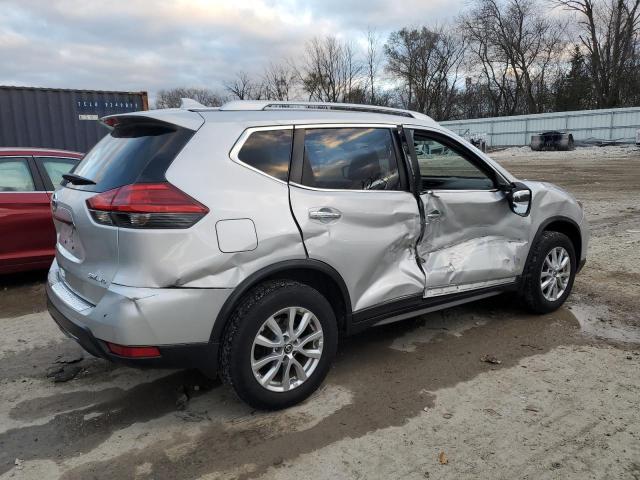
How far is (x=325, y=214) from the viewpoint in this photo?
3020mm

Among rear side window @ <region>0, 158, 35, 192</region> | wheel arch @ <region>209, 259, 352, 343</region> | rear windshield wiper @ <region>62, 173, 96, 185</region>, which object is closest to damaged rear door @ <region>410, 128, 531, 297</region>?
wheel arch @ <region>209, 259, 352, 343</region>

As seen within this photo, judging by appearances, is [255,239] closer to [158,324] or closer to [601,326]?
[158,324]

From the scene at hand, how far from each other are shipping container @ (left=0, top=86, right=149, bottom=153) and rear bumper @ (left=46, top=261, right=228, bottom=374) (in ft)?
27.0

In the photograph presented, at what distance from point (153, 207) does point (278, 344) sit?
103 cm

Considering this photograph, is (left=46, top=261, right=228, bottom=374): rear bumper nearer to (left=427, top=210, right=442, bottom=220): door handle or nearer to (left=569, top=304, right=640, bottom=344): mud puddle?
(left=427, top=210, right=442, bottom=220): door handle

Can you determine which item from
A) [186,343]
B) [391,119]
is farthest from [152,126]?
[391,119]

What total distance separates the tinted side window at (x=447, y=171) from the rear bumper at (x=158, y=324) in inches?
78.2

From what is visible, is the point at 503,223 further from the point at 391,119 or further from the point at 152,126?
the point at 152,126

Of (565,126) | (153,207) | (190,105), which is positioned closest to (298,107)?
(190,105)

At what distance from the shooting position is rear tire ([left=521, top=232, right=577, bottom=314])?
14.3 ft

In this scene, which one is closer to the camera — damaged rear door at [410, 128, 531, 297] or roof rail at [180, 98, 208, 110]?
roof rail at [180, 98, 208, 110]

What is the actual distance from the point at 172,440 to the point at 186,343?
1.97ft

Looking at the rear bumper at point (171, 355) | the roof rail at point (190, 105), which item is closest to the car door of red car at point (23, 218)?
the roof rail at point (190, 105)

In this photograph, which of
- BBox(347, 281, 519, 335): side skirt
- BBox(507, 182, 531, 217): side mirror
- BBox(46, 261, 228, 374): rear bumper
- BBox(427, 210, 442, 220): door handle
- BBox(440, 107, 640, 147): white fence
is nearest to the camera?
BBox(46, 261, 228, 374): rear bumper
